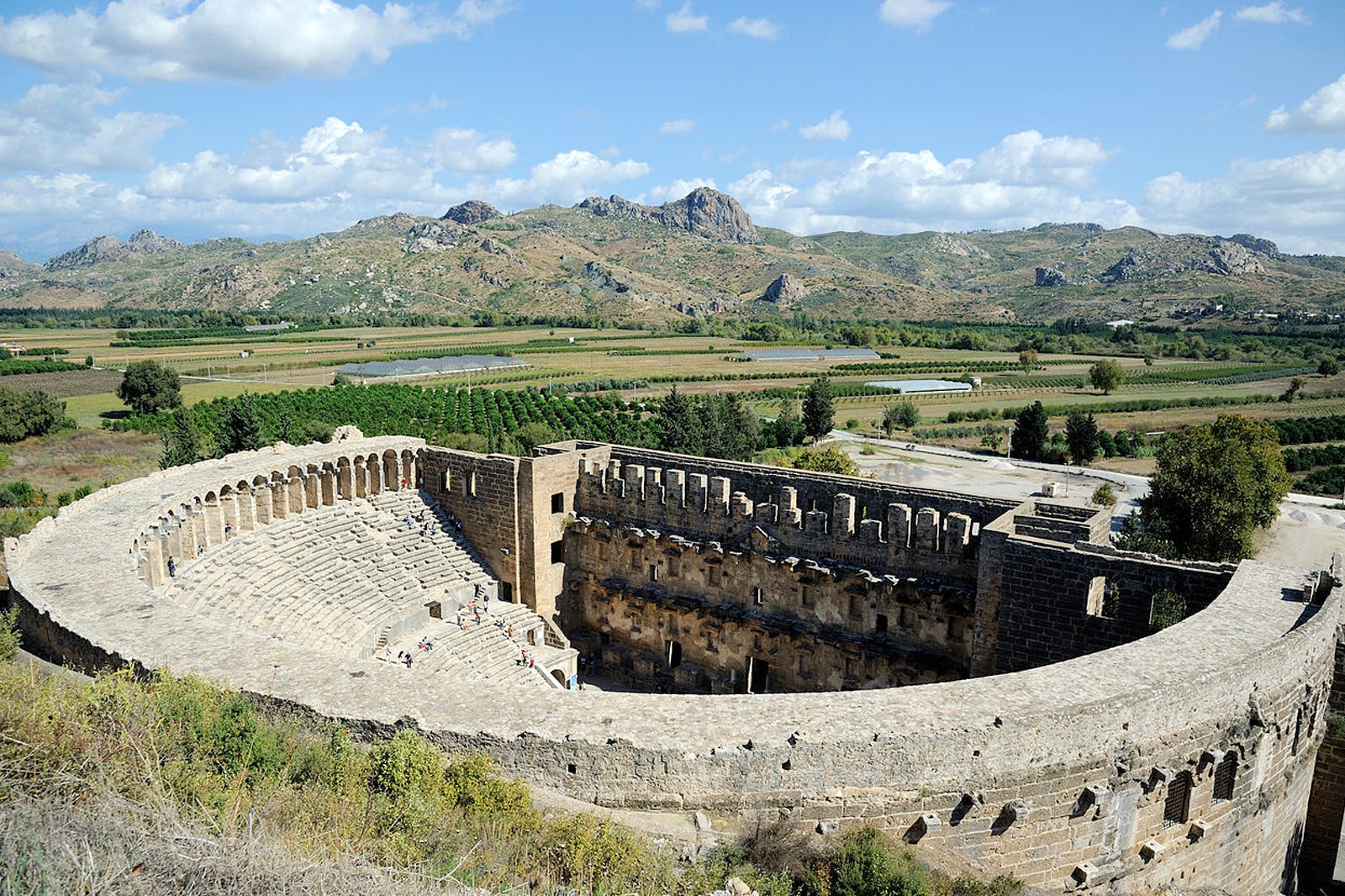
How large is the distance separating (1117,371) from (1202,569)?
268 feet

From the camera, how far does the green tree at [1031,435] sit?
6094 centimetres

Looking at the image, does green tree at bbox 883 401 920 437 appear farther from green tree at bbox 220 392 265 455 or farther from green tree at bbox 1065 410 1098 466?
green tree at bbox 220 392 265 455

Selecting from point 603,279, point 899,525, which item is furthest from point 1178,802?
point 603,279

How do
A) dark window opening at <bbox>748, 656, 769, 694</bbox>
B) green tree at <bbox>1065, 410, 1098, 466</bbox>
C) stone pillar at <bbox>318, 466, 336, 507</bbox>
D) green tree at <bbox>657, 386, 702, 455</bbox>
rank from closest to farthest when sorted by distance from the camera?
dark window opening at <bbox>748, 656, 769, 694</bbox>, stone pillar at <bbox>318, 466, 336, 507</bbox>, green tree at <bbox>657, 386, 702, 455</bbox>, green tree at <bbox>1065, 410, 1098, 466</bbox>

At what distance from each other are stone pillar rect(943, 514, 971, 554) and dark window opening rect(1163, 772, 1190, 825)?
7.17 m

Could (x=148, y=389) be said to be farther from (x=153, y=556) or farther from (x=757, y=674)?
(x=757, y=674)

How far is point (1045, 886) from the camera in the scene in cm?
1152


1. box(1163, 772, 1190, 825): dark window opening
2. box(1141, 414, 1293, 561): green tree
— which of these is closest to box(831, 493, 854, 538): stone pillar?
box(1163, 772, 1190, 825): dark window opening

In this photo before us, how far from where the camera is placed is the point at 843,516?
2062 centimetres

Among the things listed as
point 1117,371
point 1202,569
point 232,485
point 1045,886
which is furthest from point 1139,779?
point 1117,371

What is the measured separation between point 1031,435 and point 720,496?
150 feet

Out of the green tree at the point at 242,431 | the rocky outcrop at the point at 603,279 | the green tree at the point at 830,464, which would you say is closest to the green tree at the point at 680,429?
the green tree at the point at 830,464

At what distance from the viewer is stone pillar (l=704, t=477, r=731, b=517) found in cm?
2258

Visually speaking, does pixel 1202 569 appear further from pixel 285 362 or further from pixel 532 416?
pixel 285 362
